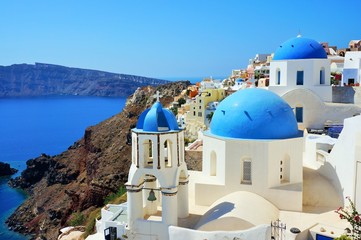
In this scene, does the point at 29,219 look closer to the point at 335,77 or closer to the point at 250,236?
the point at 335,77

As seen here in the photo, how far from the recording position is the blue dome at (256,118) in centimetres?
1329

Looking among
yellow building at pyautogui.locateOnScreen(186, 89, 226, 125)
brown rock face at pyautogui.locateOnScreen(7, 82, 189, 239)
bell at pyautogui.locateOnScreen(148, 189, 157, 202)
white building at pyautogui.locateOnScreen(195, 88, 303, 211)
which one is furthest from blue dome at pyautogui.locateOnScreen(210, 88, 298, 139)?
yellow building at pyautogui.locateOnScreen(186, 89, 226, 125)

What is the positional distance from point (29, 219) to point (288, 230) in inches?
1585

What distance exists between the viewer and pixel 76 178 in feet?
175

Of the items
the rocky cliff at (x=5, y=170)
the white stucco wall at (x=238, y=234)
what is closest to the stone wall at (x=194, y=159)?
the white stucco wall at (x=238, y=234)

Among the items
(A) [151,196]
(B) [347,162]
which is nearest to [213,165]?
(A) [151,196]

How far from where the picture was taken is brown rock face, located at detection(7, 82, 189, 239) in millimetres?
38594

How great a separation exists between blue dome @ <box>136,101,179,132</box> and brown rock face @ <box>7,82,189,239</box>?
25729mm

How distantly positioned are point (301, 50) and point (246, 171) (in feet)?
35.3

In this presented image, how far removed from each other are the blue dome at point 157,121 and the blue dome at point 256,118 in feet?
8.03

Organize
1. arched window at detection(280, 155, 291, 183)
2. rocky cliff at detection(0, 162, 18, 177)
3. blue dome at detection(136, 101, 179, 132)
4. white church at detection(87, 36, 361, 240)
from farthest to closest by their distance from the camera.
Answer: rocky cliff at detection(0, 162, 18, 177) → arched window at detection(280, 155, 291, 183) → blue dome at detection(136, 101, 179, 132) → white church at detection(87, 36, 361, 240)

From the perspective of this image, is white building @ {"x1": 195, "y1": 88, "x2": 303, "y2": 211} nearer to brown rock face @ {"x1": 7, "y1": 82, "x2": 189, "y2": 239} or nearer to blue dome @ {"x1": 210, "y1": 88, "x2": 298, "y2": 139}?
blue dome @ {"x1": 210, "y1": 88, "x2": 298, "y2": 139}

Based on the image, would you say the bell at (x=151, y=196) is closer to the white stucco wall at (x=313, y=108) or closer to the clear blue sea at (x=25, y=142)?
the white stucco wall at (x=313, y=108)

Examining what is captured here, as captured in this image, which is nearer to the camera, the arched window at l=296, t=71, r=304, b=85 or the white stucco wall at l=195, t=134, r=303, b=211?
the white stucco wall at l=195, t=134, r=303, b=211
